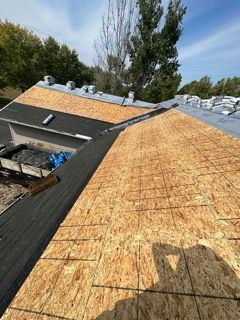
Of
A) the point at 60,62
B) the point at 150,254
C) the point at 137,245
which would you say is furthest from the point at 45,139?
the point at 60,62

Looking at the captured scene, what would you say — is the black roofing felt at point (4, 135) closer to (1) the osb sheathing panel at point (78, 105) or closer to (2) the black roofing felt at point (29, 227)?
(1) the osb sheathing panel at point (78, 105)

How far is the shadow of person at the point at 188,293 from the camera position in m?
1.87

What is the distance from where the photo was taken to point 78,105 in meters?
18.6

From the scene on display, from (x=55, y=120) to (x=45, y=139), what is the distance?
199 cm

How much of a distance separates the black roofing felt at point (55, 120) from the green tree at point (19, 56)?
22043mm

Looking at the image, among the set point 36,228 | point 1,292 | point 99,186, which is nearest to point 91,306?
point 1,292

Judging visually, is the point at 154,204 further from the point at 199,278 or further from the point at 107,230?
the point at 199,278

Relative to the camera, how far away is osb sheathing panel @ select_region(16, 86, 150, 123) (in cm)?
1791

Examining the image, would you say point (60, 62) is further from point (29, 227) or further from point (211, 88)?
point (29, 227)

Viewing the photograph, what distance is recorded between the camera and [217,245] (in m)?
2.50

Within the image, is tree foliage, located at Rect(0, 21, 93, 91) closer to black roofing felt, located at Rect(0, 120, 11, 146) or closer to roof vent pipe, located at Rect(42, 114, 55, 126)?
black roofing felt, located at Rect(0, 120, 11, 146)

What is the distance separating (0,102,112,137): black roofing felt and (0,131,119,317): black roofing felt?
30.2 ft

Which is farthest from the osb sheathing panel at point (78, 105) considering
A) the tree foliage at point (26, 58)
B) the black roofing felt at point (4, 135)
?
the tree foliage at point (26, 58)

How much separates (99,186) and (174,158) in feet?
7.51
